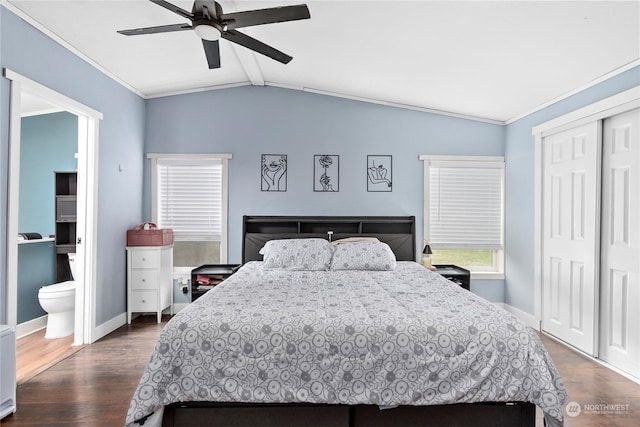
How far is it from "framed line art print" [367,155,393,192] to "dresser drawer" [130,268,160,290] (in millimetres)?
2754

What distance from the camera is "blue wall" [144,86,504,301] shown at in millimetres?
4586

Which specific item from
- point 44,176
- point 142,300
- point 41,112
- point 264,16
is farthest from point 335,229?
point 41,112

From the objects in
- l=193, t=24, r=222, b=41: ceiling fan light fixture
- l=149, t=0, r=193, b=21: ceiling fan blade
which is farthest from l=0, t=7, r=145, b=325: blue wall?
l=193, t=24, r=222, b=41: ceiling fan light fixture

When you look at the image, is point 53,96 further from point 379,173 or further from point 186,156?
point 379,173

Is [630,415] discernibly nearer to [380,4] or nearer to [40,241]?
[380,4]

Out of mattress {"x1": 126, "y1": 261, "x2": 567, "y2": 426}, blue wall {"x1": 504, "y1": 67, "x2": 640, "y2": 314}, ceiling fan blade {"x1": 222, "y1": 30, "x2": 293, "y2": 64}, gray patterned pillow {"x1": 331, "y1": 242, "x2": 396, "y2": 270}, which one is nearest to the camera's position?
mattress {"x1": 126, "y1": 261, "x2": 567, "y2": 426}

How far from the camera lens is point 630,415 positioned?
232cm

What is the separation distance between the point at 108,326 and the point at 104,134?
198cm

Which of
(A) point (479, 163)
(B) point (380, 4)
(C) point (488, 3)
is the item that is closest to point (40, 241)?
(B) point (380, 4)

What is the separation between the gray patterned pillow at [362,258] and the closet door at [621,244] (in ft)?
5.99

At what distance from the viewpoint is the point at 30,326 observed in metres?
3.90

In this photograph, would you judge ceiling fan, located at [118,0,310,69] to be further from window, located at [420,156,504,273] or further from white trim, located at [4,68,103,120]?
window, located at [420,156,504,273]

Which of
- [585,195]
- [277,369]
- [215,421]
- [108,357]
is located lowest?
[108,357]

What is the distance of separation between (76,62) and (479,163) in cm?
445
